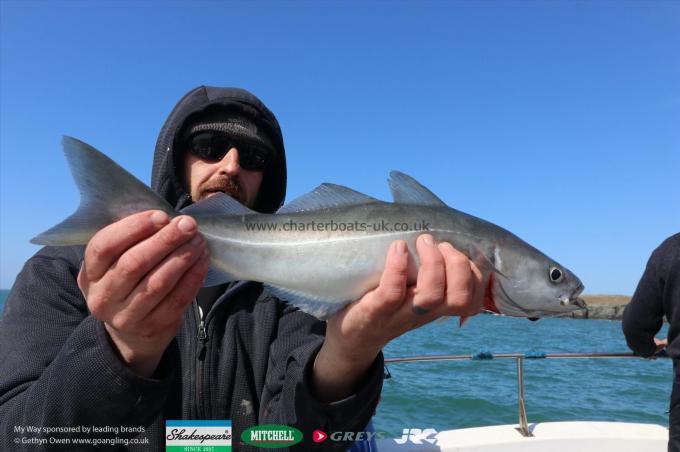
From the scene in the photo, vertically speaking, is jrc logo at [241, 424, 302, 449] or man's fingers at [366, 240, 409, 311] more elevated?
man's fingers at [366, 240, 409, 311]

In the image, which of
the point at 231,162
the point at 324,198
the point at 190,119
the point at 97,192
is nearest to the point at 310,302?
the point at 324,198

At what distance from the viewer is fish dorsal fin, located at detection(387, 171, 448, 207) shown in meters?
3.14

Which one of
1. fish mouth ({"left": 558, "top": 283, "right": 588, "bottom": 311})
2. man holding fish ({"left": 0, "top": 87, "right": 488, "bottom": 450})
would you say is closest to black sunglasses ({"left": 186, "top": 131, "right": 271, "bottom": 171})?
man holding fish ({"left": 0, "top": 87, "right": 488, "bottom": 450})

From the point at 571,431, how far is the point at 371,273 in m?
5.09

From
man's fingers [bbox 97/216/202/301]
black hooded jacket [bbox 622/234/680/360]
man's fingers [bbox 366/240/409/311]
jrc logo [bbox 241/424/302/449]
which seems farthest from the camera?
black hooded jacket [bbox 622/234/680/360]

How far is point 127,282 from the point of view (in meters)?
2.11

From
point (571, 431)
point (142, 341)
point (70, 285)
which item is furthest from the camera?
point (571, 431)

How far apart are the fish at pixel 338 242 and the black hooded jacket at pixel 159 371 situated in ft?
1.89

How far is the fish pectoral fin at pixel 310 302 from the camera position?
273 cm

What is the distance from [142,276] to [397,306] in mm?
1442

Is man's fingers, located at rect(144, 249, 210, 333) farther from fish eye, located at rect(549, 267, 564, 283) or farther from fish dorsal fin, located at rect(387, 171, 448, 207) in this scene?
fish eye, located at rect(549, 267, 564, 283)

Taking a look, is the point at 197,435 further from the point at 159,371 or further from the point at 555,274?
the point at 555,274

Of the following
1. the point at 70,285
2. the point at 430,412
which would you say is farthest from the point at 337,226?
the point at 430,412

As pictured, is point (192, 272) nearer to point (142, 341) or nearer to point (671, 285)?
point (142, 341)
